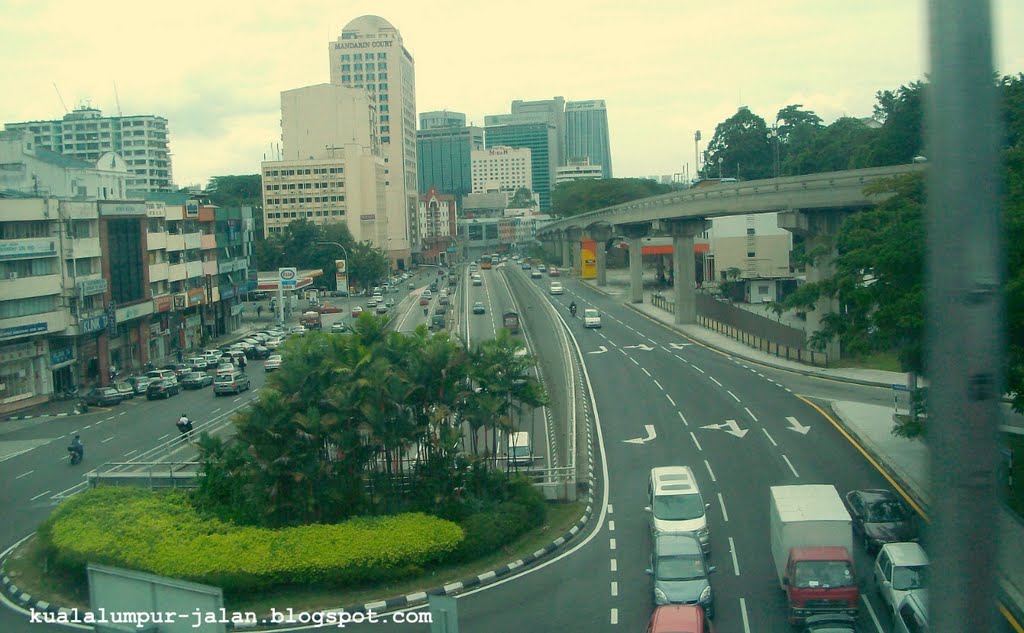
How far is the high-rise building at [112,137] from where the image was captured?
141 meters

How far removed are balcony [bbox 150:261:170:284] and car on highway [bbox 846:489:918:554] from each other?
141 feet

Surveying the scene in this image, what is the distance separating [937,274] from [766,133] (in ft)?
346

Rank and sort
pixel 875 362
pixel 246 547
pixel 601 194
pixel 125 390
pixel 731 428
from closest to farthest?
pixel 246 547
pixel 731 428
pixel 875 362
pixel 125 390
pixel 601 194

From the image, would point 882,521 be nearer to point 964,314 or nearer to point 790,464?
point 790,464

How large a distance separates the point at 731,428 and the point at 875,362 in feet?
42.0

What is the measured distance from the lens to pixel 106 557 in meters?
16.0

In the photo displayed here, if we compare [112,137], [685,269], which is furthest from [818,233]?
[112,137]

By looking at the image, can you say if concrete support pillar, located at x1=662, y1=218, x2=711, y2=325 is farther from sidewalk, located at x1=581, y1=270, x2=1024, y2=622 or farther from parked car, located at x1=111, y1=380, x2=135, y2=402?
parked car, located at x1=111, y1=380, x2=135, y2=402

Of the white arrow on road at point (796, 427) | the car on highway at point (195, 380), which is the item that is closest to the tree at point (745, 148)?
the car on highway at point (195, 380)

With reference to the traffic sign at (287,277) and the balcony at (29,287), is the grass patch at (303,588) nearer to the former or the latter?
the balcony at (29,287)

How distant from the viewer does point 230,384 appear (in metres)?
37.6

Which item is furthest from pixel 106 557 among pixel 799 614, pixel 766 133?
pixel 766 133

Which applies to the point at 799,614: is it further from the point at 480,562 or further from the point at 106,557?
the point at 106,557

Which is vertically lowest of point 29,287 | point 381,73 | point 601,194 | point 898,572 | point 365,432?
point 898,572
